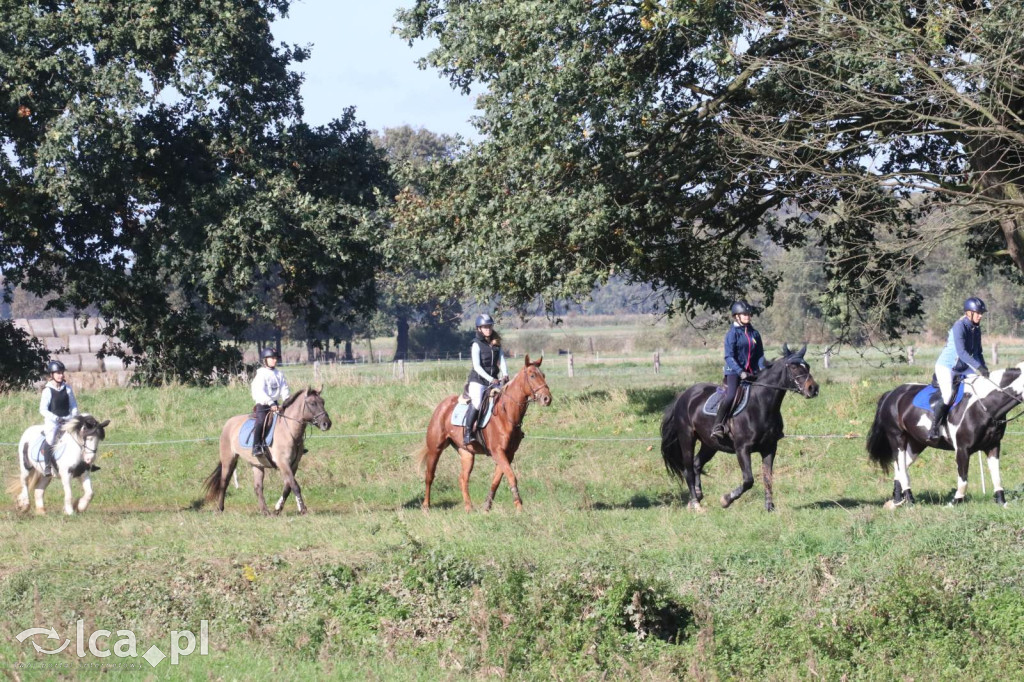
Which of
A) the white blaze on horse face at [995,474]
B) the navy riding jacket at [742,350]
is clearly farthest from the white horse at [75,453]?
the white blaze on horse face at [995,474]

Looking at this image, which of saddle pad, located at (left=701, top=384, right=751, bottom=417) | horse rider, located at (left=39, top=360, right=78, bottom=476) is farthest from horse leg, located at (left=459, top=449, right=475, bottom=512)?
horse rider, located at (left=39, top=360, right=78, bottom=476)

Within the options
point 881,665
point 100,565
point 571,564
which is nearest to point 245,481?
point 100,565

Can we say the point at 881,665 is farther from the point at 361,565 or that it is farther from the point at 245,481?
the point at 245,481

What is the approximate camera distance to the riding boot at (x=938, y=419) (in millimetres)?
15742

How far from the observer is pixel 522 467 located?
75.4 ft

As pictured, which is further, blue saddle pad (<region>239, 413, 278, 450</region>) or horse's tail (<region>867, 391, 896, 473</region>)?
blue saddle pad (<region>239, 413, 278, 450</region>)

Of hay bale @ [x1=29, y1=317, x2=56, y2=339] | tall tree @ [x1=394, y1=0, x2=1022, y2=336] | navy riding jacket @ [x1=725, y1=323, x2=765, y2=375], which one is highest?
tall tree @ [x1=394, y1=0, x2=1022, y2=336]

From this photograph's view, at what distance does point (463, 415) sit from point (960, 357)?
703cm

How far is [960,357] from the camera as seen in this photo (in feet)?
49.9

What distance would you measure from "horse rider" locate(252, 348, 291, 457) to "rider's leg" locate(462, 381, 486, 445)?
10.0 ft

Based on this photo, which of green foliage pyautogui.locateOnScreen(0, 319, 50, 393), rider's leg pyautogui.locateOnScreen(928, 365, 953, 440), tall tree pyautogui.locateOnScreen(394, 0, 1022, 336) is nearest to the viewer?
rider's leg pyautogui.locateOnScreen(928, 365, 953, 440)

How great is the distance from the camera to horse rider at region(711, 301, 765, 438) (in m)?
15.8

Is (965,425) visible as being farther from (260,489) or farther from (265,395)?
(260,489)

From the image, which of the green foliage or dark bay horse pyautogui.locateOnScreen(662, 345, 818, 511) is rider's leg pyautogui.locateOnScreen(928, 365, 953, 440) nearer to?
dark bay horse pyautogui.locateOnScreen(662, 345, 818, 511)
